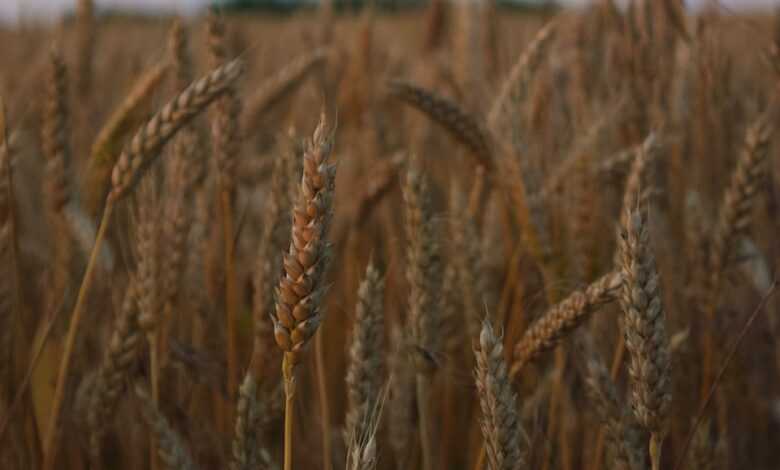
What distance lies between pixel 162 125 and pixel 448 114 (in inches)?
21.9

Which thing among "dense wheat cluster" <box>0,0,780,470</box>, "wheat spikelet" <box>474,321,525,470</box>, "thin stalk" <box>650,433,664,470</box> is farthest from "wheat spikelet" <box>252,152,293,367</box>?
"thin stalk" <box>650,433,664,470</box>

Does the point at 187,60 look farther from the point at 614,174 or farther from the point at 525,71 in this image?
the point at 614,174

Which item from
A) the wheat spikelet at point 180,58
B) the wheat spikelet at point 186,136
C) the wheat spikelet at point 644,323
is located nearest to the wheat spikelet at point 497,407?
the wheat spikelet at point 644,323

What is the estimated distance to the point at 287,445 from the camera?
843 mm

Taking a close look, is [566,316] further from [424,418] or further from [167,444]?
[167,444]

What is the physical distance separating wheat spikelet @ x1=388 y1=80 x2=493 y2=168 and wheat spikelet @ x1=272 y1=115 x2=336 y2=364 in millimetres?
607

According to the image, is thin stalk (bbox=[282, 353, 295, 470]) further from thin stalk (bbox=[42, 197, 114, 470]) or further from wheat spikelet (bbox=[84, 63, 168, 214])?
wheat spikelet (bbox=[84, 63, 168, 214])

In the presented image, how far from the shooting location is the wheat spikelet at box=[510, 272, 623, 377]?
1028 mm

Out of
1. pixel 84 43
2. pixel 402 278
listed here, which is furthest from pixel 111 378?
pixel 84 43

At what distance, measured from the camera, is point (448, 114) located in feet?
4.83

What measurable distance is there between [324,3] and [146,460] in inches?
99.3

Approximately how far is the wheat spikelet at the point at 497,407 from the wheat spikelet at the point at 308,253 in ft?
0.65

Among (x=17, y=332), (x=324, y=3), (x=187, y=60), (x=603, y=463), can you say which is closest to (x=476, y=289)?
(x=603, y=463)

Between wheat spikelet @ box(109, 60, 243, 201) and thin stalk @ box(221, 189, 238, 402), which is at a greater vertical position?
wheat spikelet @ box(109, 60, 243, 201)
